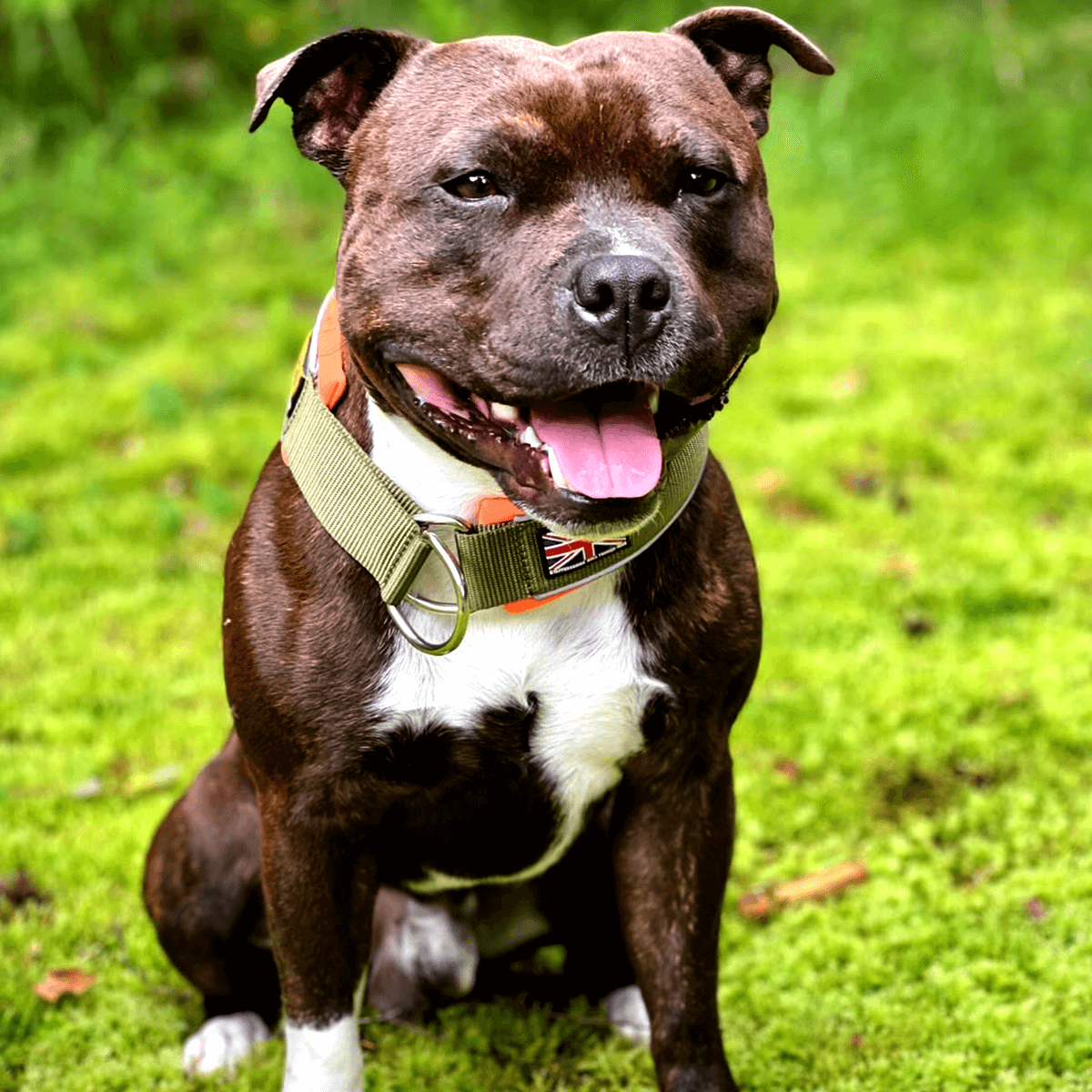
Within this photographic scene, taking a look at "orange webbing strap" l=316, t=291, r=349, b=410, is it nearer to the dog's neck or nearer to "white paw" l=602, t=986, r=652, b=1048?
the dog's neck

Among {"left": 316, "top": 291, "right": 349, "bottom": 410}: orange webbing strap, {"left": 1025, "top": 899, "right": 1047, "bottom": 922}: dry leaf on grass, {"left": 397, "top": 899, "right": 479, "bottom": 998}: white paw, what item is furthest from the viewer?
{"left": 1025, "top": 899, "right": 1047, "bottom": 922}: dry leaf on grass

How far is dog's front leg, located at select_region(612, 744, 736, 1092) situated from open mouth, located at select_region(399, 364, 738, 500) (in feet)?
1.98

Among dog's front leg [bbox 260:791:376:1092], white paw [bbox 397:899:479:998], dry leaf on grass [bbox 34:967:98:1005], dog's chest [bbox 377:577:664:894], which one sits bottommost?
dry leaf on grass [bbox 34:967:98:1005]

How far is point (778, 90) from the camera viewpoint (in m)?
7.83

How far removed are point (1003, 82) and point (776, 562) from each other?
12.5 feet

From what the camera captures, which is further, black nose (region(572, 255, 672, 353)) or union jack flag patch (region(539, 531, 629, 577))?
union jack flag patch (region(539, 531, 629, 577))

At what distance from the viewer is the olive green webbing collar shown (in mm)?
2273

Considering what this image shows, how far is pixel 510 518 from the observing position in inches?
91.8

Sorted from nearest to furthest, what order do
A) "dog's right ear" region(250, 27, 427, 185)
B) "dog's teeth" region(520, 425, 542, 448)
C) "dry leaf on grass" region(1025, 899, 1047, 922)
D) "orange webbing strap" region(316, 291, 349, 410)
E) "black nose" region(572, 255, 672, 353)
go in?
"black nose" region(572, 255, 672, 353), "dog's teeth" region(520, 425, 542, 448), "dog's right ear" region(250, 27, 427, 185), "orange webbing strap" region(316, 291, 349, 410), "dry leaf on grass" region(1025, 899, 1047, 922)

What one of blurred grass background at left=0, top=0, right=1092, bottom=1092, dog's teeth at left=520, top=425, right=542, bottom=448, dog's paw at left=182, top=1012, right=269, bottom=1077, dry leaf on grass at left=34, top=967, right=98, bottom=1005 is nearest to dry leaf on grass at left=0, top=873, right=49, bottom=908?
blurred grass background at left=0, top=0, right=1092, bottom=1092

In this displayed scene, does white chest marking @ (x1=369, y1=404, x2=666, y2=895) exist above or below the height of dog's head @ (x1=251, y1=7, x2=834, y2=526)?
below

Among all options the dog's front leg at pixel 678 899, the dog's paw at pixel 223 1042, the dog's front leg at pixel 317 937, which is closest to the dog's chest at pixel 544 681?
the dog's front leg at pixel 678 899

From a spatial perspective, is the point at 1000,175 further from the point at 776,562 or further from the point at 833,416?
the point at 776,562

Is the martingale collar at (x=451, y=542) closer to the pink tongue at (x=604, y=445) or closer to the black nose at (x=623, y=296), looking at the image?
the pink tongue at (x=604, y=445)
